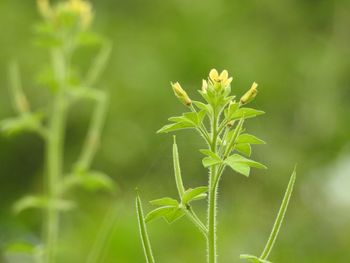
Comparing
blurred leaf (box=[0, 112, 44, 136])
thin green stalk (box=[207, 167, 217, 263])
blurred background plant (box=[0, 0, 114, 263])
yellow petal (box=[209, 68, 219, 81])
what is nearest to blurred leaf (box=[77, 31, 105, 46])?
blurred background plant (box=[0, 0, 114, 263])

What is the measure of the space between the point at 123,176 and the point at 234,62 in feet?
3.99

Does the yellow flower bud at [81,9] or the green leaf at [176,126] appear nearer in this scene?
the green leaf at [176,126]

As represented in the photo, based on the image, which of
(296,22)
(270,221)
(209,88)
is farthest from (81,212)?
(296,22)

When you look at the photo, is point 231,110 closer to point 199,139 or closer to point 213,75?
point 213,75

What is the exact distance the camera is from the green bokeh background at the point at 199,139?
14.8 feet

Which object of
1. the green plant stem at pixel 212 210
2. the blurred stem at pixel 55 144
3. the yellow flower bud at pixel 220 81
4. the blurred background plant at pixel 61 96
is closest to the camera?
the green plant stem at pixel 212 210

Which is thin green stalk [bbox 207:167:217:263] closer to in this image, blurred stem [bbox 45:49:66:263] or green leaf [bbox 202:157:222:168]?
green leaf [bbox 202:157:222:168]

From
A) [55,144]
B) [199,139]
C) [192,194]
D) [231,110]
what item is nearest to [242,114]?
[231,110]

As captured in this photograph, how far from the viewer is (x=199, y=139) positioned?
568cm

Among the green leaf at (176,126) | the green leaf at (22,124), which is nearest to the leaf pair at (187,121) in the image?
the green leaf at (176,126)

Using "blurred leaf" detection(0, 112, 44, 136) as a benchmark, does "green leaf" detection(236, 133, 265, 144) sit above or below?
below

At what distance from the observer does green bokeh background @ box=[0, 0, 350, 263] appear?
14.8ft

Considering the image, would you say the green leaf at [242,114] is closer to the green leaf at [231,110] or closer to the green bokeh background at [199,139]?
the green leaf at [231,110]

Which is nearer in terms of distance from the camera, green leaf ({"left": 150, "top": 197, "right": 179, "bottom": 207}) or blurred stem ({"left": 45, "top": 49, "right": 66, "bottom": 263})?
green leaf ({"left": 150, "top": 197, "right": 179, "bottom": 207})
